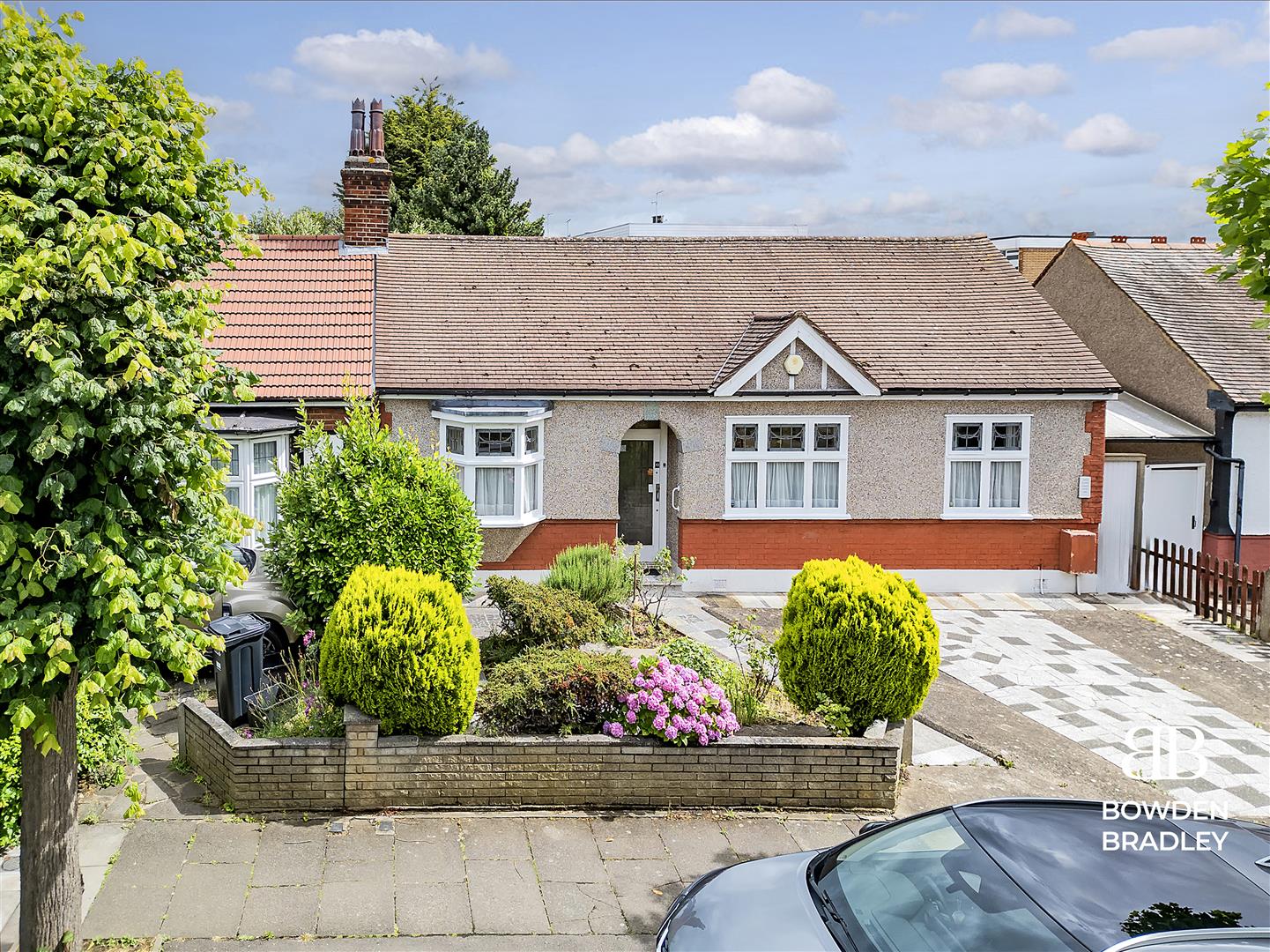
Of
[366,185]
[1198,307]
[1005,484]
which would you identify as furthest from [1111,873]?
[1198,307]

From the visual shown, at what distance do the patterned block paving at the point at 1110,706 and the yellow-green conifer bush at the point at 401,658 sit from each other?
634 centimetres

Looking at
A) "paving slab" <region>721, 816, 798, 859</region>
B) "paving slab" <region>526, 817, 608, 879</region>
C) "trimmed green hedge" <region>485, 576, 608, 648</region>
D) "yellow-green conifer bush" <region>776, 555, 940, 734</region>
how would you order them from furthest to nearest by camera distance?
"trimmed green hedge" <region>485, 576, 608, 648</region>, "yellow-green conifer bush" <region>776, 555, 940, 734</region>, "paving slab" <region>721, 816, 798, 859</region>, "paving slab" <region>526, 817, 608, 879</region>

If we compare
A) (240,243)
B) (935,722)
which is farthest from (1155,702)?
(240,243)

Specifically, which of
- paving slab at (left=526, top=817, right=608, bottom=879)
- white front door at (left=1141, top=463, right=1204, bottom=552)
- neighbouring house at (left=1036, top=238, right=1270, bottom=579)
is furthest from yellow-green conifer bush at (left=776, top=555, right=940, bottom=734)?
white front door at (left=1141, top=463, right=1204, bottom=552)

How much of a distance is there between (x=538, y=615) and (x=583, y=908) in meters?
4.16

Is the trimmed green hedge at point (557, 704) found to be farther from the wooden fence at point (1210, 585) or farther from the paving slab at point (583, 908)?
the wooden fence at point (1210, 585)

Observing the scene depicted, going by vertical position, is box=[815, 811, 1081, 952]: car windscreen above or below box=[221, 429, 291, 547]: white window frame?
below

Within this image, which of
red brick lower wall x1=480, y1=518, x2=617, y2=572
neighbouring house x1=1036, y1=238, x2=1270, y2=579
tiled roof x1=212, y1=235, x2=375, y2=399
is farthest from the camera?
neighbouring house x1=1036, y1=238, x2=1270, y2=579

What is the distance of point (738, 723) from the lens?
8.31 metres

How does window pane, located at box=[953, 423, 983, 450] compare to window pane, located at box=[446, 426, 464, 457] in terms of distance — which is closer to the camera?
window pane, located at box=[446, 426, 464, 457]

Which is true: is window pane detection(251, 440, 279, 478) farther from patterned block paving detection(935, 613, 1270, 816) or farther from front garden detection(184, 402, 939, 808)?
patterned block paving detection(935, 613, 1270, 816)

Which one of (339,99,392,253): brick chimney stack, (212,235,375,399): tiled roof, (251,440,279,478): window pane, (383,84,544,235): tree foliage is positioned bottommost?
(251,440,279,478): window pane

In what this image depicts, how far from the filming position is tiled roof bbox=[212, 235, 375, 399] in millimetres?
15062

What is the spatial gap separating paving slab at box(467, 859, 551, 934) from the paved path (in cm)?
1
